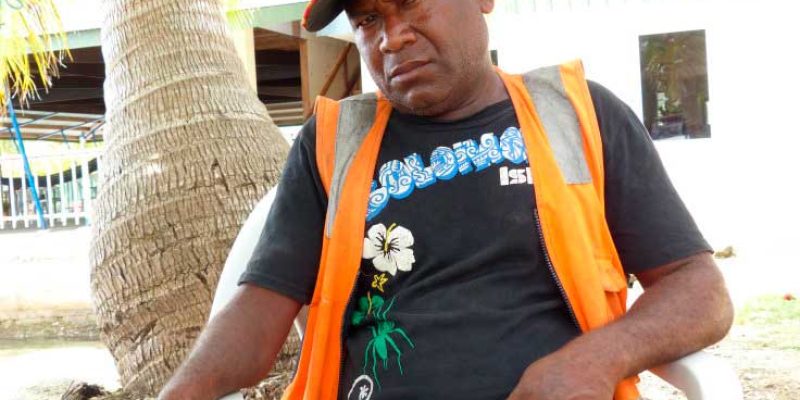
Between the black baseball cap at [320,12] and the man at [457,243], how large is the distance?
0.02 meters

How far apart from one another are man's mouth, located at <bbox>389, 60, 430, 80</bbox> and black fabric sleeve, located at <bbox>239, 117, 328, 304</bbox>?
0.83 ft

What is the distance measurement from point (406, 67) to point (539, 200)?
0.42m

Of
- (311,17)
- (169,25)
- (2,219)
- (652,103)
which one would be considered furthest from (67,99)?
(311,17)

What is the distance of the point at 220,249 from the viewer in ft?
11.7

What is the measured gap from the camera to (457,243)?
198 cm

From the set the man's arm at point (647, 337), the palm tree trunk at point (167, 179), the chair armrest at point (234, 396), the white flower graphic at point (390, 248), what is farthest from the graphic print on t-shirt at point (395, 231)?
the palm tree trunk at point (167, 179)

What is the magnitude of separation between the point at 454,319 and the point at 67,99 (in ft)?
46.3

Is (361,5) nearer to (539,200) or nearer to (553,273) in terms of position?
(539,200)

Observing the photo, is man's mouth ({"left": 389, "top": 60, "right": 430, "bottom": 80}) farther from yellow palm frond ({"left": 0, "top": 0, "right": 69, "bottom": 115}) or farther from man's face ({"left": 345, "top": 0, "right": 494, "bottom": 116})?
yellow palm frond ({"left": 0, "top": 0, "right": 69, "bottom": 115})

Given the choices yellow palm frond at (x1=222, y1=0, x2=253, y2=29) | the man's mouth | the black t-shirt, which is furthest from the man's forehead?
yellow palm frond at (x1=222, y1=0, x2=253, y2=29)

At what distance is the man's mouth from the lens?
2066mm

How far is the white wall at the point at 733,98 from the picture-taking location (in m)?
9.00

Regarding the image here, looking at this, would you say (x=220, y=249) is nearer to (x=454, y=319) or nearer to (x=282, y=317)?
(x=282, y=317)

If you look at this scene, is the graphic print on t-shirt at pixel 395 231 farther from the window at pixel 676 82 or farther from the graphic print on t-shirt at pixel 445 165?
the window at pixel 676 82
